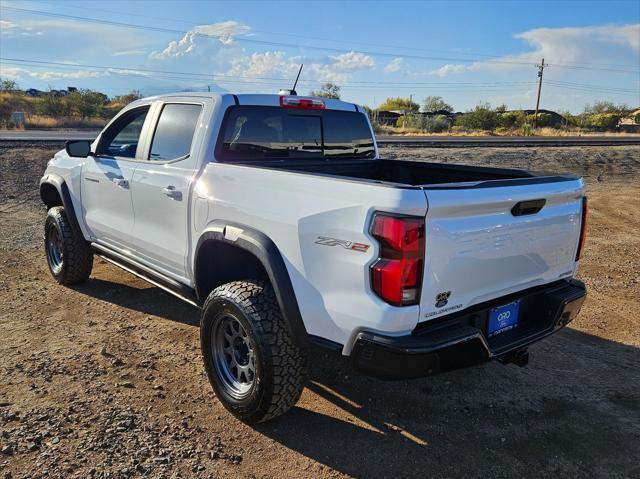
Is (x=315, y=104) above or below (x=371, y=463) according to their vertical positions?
above

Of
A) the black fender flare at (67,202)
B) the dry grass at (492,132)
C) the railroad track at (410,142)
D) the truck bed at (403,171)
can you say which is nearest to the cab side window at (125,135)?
the black fender flare at (67,202)

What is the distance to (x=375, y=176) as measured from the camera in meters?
4.66

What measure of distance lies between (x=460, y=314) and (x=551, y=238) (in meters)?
0.80

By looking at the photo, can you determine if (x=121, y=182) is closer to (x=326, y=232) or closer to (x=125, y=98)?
(x=326, y=232)

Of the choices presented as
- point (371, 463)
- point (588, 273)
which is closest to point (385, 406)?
point (371, 463)

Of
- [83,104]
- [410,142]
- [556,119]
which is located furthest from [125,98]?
[556,119]

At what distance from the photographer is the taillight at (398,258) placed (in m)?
2.33

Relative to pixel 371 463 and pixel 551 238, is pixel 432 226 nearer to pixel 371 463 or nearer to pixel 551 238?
pixel 551 238

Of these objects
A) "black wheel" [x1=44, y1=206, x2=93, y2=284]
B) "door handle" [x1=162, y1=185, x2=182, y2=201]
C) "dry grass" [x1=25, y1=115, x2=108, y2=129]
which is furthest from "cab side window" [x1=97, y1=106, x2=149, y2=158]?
"dry grass" [x1=25, y1=115, x2=108, y2=129]

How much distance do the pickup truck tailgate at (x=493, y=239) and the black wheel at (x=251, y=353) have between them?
90 centimetres

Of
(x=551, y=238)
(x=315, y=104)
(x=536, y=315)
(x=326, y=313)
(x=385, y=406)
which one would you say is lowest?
(x=385, y=406)

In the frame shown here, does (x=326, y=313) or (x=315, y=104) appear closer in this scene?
(x=326, y=313)

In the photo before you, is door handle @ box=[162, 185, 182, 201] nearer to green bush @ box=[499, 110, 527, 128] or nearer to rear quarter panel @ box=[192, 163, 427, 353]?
rear quarter panel @ box=[192, 163, 427, 353]

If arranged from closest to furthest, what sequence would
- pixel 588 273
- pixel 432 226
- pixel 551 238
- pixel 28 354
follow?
pixel 432 226, pixel 551 238, pixel 28 354, pixel 588 273
